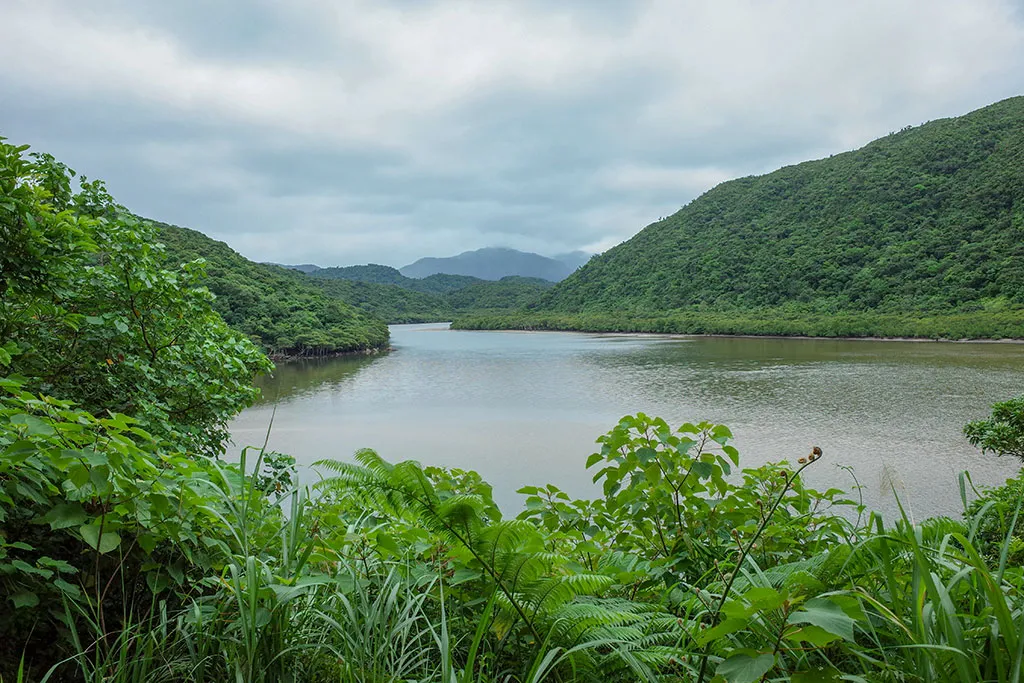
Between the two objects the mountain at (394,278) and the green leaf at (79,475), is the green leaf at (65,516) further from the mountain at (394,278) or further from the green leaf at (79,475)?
the mountain at (394,278)

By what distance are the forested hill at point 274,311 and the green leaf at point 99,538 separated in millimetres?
30795

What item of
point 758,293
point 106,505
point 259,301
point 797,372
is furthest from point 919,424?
point 758,293

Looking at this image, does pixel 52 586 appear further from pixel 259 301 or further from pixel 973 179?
pixel 973 179

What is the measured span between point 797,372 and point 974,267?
33.6 meters

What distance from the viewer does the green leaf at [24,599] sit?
53.9 inches

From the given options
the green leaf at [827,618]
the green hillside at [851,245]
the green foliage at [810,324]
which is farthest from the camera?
the green hillside at [851,245]

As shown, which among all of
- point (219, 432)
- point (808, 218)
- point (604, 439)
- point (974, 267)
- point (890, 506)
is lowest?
point (890, 506)

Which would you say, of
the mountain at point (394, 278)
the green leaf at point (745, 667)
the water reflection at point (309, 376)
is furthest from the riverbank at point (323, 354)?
the mountain at point (394, 278)

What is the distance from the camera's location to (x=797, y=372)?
74.0 ft

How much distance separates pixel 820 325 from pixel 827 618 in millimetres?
46901

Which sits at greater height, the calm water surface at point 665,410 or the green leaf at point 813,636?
the green leaf at point 813,636

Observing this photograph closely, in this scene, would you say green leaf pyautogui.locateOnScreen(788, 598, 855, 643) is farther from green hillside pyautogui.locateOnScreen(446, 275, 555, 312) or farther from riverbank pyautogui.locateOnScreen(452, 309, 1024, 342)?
green hillside pyautogui.locateOnScreen(446, 275, 555, 312)

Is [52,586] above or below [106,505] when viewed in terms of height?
below

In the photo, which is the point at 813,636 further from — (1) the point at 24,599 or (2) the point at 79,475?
(1) the point at 24,599
